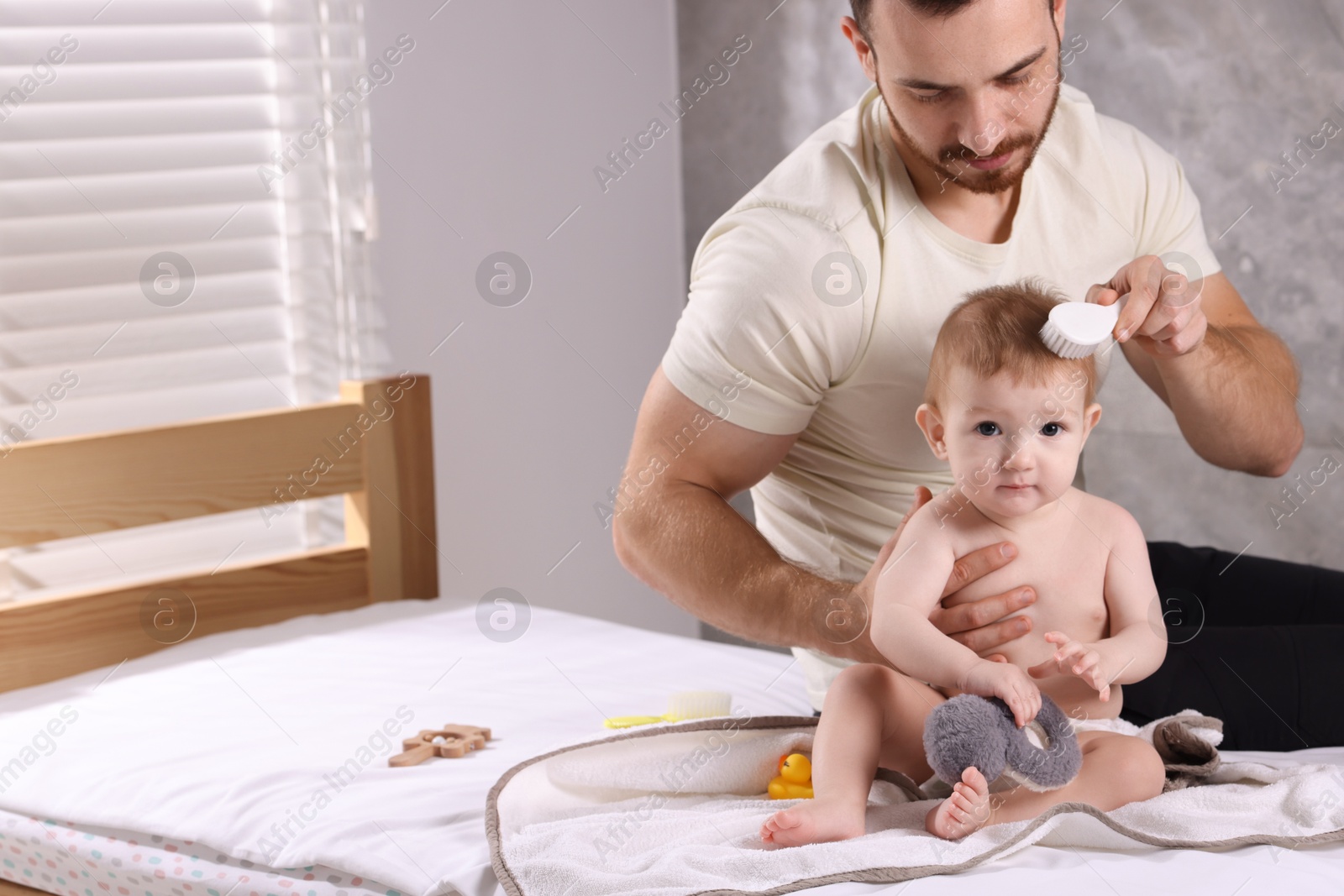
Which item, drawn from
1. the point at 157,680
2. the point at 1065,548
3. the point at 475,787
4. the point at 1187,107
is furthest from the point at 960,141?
the point at 157,680

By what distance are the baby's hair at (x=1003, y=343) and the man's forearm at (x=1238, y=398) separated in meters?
0.27

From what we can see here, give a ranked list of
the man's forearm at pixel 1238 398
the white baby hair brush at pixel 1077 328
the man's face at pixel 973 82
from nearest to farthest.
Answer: the white baby hair brush at pixel 1077 328, the man's face at pixel 973 82, the man's forearm at pixel 1238 398

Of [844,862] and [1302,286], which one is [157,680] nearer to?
[844,862]

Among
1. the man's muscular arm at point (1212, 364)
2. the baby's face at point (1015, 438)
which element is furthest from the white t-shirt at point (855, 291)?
the baby's face at point (1015, 438)

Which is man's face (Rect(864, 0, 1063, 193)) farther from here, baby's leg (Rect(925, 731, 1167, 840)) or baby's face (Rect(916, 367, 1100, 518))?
baby's leg (Rect(925, 731, 1167, 840))

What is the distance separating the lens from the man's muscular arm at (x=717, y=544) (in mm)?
1220

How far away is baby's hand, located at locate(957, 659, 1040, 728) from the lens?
0.95 m

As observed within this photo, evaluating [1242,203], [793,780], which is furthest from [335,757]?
[1242,203]

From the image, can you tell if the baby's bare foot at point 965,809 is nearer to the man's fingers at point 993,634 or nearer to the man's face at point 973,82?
the man's fingers at point 993,634

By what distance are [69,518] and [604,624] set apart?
2.73 ft

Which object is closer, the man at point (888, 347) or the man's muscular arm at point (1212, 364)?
the man's muscular arm at point (1212, 364)

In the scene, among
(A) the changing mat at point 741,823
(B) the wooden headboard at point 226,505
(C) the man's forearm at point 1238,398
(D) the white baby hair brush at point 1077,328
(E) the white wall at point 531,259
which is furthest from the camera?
(E) the white wall at point 531,259

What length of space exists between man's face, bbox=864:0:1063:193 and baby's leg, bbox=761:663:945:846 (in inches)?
21.6

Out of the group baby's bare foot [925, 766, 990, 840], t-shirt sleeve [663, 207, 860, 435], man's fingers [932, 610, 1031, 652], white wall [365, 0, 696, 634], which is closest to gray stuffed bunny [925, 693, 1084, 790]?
baby's bare foot [925, 766, 990, 840]
